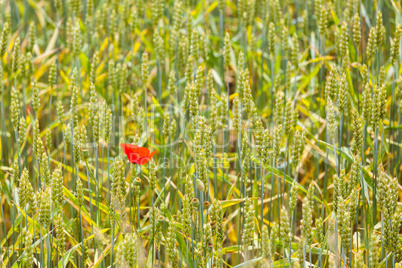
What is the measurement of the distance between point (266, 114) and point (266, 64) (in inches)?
10.5

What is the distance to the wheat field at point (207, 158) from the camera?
965mm

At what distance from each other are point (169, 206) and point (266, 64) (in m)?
0.84

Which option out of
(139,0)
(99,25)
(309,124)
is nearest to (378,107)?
(309,124)

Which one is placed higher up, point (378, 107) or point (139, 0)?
point (139, 0)

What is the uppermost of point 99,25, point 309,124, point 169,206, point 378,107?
point 99,25

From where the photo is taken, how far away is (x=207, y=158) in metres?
1.06

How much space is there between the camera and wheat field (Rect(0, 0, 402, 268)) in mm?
965

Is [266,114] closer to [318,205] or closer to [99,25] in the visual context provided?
[318,205]

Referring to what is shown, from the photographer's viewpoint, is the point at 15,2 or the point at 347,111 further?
the point at 15,2

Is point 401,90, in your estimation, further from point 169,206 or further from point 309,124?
point 169,206

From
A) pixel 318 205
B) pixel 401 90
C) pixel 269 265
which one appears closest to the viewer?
pixel 269 265

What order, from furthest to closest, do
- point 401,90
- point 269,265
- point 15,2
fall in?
point 15,2, point 401,90, point 269,265

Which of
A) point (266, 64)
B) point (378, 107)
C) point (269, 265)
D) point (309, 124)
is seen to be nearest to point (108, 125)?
point (269, 265)

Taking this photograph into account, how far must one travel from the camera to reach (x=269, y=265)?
90 centimetres
